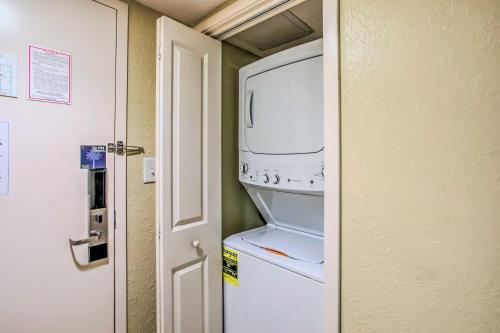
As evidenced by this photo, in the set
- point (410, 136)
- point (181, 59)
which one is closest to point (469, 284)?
point (410, 136)

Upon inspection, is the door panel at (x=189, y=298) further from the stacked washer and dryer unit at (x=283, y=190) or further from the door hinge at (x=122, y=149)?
the door hinge at (x=122, y=149)

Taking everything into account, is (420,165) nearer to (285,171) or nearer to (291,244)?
(285,171)

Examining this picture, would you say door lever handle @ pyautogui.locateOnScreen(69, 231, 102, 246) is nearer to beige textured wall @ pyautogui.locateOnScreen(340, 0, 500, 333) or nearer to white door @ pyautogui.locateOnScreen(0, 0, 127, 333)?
white door @ pyautogui.locateOnScreen(0, 0, 127, 333)

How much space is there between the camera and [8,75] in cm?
104

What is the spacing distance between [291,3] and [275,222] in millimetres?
Result: 1381

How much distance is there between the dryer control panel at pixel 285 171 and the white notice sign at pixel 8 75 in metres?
1.15

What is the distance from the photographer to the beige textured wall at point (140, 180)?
1.43 metres

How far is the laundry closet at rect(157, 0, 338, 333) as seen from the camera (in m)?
1.24

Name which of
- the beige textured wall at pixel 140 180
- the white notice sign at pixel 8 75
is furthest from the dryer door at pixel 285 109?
the white notice sign at pixel 8 75

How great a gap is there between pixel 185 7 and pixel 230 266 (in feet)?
5.27

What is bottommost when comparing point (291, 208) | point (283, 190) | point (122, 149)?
point (291, 208)

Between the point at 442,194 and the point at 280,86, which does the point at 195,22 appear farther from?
the point at 442,194

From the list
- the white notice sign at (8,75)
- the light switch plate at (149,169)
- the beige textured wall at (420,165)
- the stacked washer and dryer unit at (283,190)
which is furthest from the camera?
the light switch plate at (149,169)

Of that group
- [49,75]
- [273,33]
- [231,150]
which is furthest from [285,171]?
[49,75]
